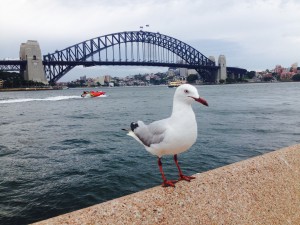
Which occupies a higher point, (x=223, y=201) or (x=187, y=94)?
(x=187, y=94)

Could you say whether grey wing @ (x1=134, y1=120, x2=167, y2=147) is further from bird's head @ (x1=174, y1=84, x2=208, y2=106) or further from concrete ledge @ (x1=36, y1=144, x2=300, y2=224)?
concrete ledge @ (x1=36, y1=144, x2=300, y2=224)

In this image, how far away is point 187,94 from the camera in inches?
77.4

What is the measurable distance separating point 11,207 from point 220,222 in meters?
3.74

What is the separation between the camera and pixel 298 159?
2.72 metres

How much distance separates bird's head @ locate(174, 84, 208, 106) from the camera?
194 centimetres

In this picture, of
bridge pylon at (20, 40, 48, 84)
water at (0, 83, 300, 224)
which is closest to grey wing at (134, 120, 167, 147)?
water at (0, 83, 300, 224)

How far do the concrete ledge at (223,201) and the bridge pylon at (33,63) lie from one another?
218 ft

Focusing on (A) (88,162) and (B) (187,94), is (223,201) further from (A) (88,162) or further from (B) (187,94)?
(A) (88,162)

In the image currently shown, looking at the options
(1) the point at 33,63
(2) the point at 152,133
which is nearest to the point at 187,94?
(2) the point at 152,133

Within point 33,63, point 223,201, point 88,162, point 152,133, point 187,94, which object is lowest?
Result: point 88,162

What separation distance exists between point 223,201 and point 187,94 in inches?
31.6

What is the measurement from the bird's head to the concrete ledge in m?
0.61

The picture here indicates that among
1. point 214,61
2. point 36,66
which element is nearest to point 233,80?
point 214,61

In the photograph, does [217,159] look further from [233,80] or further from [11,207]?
[233,80]
